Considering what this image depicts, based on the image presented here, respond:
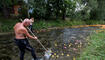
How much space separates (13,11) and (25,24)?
19048 mm

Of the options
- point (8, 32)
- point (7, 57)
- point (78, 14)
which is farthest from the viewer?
point (78, 14)

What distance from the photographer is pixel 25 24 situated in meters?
4.46

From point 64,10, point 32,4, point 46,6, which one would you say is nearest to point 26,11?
point 32,4

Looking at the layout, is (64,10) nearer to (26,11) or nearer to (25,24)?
(26,11)

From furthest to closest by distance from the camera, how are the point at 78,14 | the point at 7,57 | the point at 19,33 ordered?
the point at 78,14 < the point at 7,57 < the point at 19,33

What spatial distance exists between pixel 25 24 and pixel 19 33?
0.39 metres

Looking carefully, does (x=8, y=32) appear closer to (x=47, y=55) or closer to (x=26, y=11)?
(x=26, y=11)

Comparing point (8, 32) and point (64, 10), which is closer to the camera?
point (8, 32)

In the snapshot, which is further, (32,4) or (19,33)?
(32,4)

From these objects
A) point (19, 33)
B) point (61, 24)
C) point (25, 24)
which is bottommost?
point (61, 24)

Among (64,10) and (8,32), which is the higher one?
(64,10)

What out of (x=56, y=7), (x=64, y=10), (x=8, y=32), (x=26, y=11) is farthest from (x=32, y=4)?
(x=8, y=32)

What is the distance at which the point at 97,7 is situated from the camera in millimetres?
22781

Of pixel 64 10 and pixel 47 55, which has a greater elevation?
pixel 64 10
